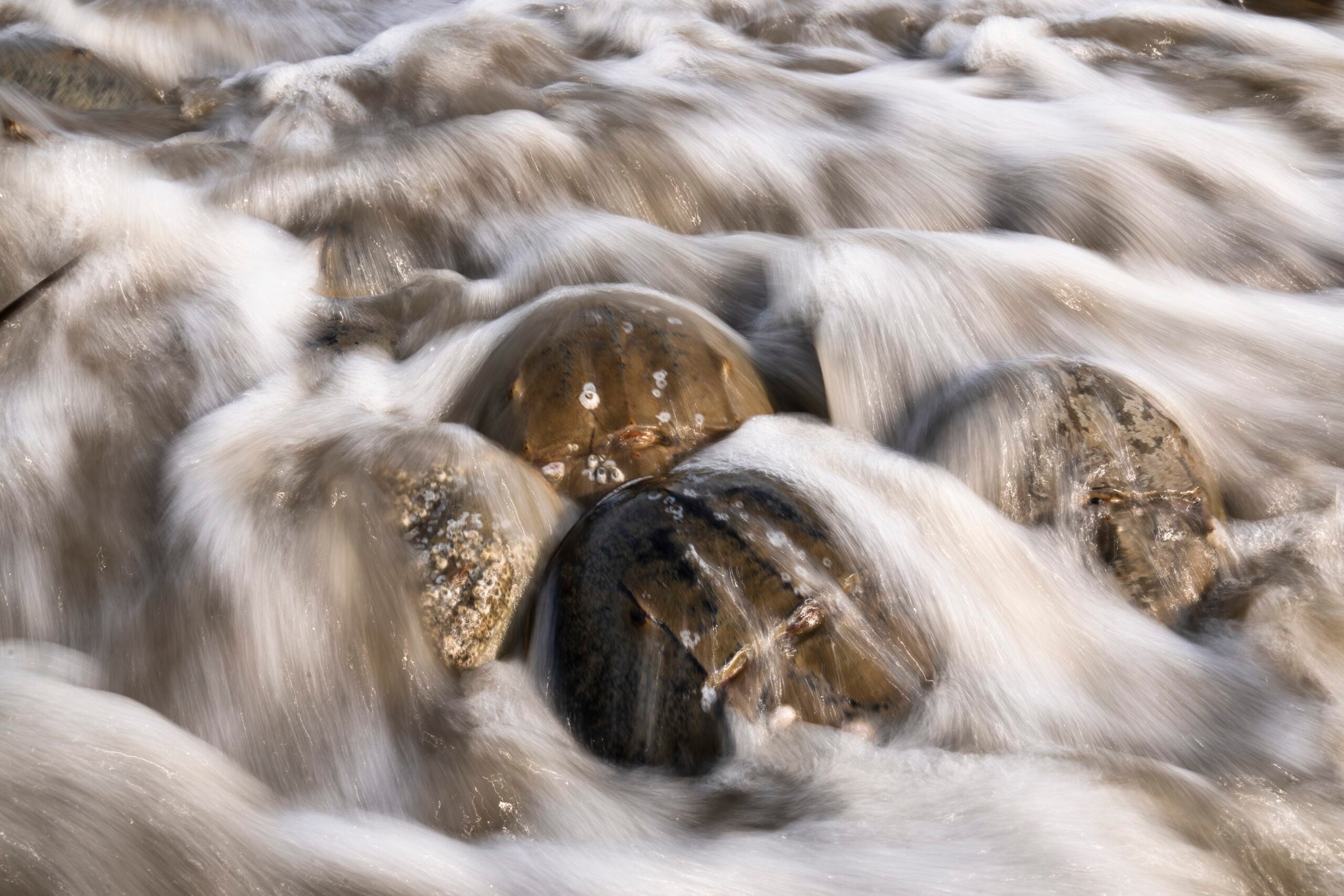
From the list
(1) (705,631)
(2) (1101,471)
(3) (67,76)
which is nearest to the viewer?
(1) (705,631)

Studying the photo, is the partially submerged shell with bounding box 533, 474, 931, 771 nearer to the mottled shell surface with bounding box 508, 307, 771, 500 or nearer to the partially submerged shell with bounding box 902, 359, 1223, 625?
the mottled shell surface with bounding box 508, 307, 771, 500

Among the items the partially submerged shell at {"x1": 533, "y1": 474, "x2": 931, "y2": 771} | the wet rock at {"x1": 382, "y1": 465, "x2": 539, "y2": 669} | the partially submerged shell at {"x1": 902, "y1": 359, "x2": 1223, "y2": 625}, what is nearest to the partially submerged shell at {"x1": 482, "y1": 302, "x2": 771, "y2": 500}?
the wet rock at {"x1": 382, "y1": 465, "x2": 539, "y2": 669}

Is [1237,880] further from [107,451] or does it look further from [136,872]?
[107,451]

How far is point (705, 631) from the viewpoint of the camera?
105 inches

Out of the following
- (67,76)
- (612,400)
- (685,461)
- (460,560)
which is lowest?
(460,560)

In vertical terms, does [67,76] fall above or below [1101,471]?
above

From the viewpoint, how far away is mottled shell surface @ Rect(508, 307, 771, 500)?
3.32m

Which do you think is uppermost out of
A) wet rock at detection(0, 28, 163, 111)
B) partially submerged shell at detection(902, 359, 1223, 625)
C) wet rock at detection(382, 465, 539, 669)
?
wet rock at detection(0, 28, 163, 111)

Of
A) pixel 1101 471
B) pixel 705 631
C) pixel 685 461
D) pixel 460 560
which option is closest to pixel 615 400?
pixel 685 461

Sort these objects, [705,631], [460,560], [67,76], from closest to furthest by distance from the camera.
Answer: [705,631], [460,560], [67,76]

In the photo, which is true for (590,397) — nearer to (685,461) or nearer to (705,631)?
(685,461)

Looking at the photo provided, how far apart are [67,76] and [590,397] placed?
15.2 ft

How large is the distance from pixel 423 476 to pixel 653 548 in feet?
2.53

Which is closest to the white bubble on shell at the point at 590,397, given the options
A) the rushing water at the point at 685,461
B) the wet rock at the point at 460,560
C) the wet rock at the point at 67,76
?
the rushing water at the point at 685,461
